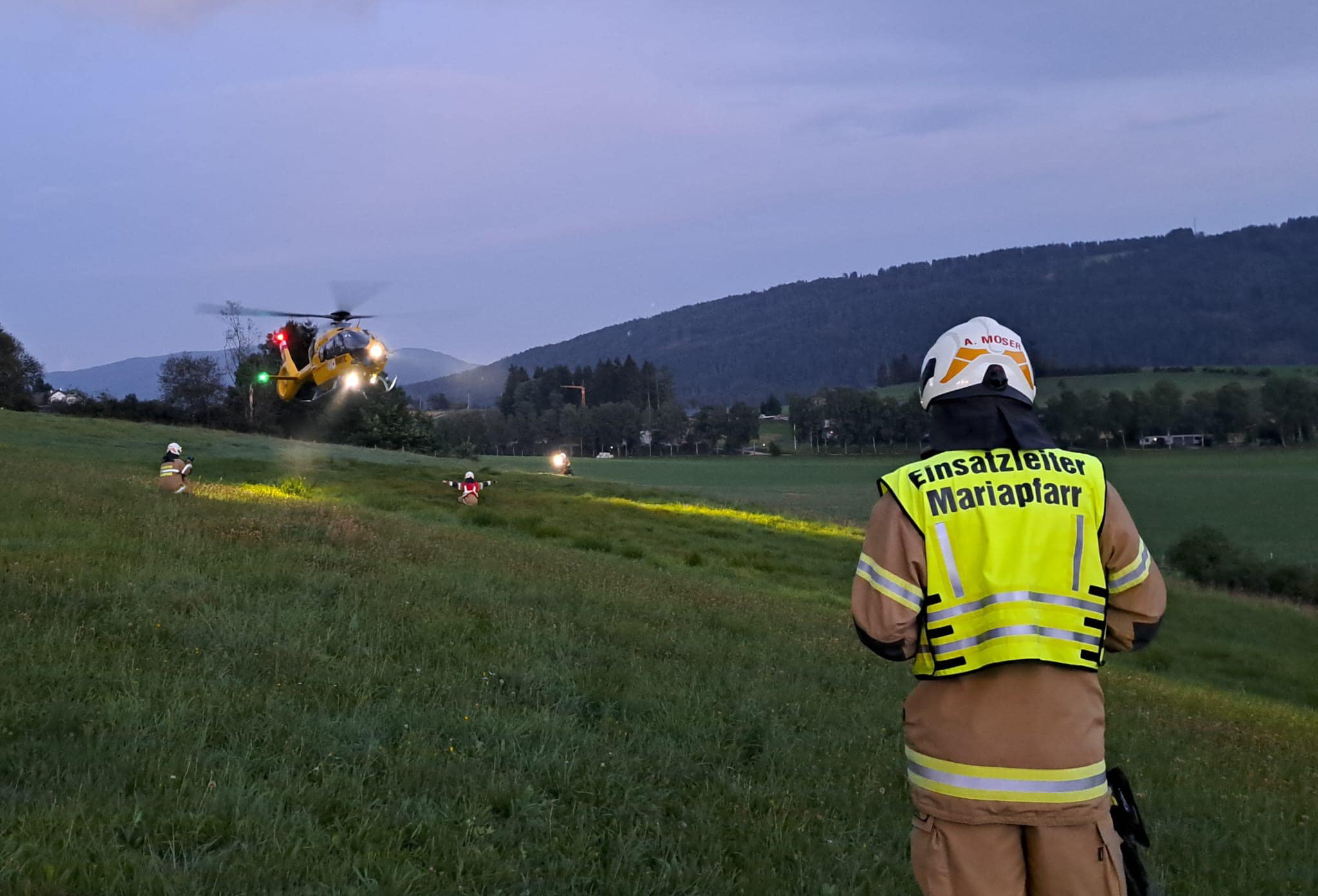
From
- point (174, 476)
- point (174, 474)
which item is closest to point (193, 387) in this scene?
point (174, 474)

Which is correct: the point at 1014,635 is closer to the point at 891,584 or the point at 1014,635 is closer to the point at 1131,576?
the point at 891,584

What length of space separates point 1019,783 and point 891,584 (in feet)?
2.64

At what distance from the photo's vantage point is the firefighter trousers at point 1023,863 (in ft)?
11.1

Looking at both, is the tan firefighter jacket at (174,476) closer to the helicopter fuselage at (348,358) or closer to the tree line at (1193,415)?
the helicopter fuselage at (348,358)

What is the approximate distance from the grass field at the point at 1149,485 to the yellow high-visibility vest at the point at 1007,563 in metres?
44.6

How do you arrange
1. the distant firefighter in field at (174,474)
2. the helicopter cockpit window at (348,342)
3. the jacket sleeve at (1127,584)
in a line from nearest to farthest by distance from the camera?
1. the jacket sleeve at (1127,584)
2. the distant firefighter in field at (174,474)
3. the helicopter cockpit window at (348,342)

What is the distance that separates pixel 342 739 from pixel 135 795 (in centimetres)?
144

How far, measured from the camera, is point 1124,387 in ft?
461

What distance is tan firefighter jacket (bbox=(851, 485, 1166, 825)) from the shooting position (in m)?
3.42

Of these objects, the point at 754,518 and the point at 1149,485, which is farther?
the point at 1149,485

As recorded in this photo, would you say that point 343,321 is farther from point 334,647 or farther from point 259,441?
point 334,647

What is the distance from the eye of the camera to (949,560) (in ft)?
11.6

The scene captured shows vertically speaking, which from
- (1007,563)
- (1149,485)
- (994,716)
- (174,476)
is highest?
(174,476)

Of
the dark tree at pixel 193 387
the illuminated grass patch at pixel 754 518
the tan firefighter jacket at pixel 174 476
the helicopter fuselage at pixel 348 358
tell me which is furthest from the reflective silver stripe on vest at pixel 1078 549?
the dark tree at pixel 193 387
